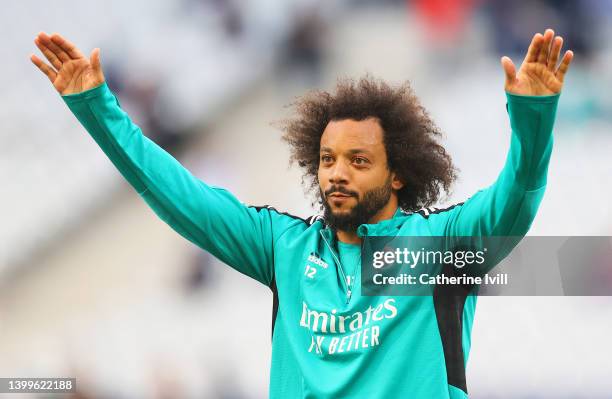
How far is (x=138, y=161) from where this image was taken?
231 centimetres

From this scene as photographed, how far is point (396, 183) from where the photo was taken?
2.54 metres

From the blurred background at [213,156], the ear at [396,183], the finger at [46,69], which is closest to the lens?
the finger at [46,69]

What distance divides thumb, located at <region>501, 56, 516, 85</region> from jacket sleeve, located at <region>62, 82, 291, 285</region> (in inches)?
32.4

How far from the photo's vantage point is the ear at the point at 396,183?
252 centimetres

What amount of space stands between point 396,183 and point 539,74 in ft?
2.20

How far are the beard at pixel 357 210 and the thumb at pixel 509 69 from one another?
56 cm

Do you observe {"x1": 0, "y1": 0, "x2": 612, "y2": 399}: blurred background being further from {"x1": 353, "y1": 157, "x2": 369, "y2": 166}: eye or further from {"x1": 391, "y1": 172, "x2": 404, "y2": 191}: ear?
{"x1": 353, "y1": 157, "x2": 369, "y2": 166}: eye

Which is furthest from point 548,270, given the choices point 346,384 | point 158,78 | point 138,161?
point 158,78

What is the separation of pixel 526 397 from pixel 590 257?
0.65 m

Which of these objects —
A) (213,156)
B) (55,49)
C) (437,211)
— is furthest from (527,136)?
(213,156)

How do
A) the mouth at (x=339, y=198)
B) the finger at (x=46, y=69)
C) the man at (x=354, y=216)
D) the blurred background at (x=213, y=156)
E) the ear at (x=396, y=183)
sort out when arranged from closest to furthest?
1. the man at (x=354, y=216)
2. the finger at (x=46, y=69)
3. the mouth at (x=339, y=198)
4. the ear at (x=396, y=183)
5. the blurred background at (x=213, y=156)

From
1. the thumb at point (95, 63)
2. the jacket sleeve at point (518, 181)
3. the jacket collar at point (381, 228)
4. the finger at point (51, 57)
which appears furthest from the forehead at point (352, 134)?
the finger at point (51, 57)

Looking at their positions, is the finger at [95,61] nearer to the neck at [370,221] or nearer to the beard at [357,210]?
the beard at [357,210]

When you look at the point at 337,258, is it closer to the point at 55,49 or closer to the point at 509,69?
the point at 509,69
